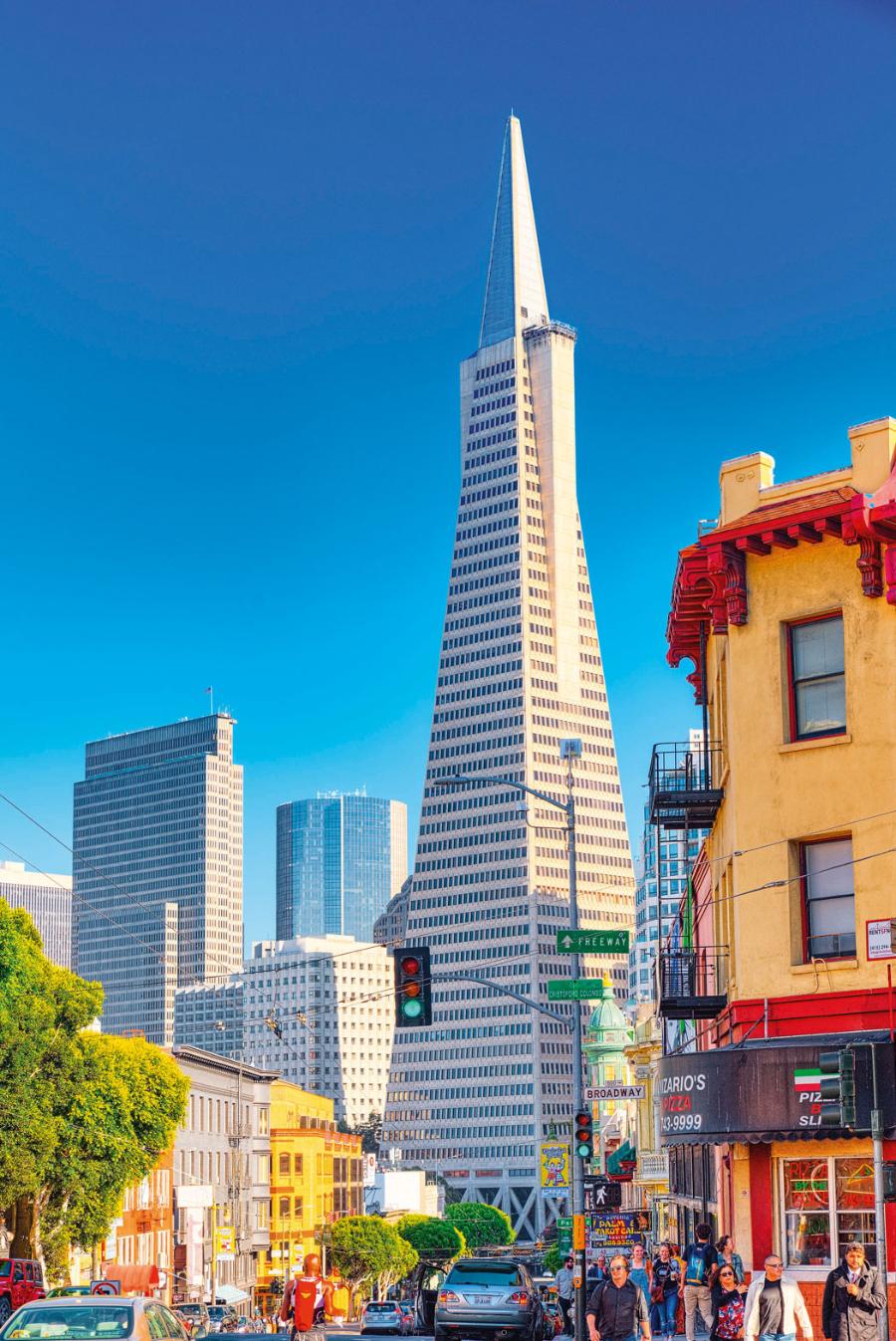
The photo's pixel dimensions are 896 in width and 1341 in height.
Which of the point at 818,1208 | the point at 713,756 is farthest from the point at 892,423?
the point at 818,1208

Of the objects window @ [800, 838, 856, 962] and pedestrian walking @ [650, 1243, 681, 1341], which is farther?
pedestrian walking @ [650, 1243, 681, 1341]

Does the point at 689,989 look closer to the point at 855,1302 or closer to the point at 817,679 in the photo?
the point at 817,679

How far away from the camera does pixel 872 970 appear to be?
1085 inches

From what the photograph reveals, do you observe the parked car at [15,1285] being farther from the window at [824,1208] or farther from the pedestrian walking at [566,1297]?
the window at [824,1208]

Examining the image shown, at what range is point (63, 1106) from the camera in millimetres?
57656

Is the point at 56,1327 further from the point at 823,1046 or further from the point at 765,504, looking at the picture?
the point at 765,504

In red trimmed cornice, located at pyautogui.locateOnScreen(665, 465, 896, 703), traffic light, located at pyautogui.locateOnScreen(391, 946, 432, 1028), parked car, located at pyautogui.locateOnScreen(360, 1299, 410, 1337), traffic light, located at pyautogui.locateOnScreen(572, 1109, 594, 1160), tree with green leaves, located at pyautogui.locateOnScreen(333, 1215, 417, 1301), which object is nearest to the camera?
red trimmed cornice, located at pyautogui.locateOnScreen(665, 465, 896, 703)

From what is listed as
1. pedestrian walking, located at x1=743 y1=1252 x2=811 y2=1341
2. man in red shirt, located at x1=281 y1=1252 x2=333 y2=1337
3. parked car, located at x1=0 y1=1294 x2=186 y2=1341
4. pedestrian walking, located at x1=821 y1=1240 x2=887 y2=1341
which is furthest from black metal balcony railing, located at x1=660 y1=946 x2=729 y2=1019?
parked car, located at x1=0 y1=1294 x2=186 y2=1341

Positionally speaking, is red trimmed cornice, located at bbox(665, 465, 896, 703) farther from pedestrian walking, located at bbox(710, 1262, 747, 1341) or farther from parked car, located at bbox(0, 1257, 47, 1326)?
parked car, located at bbox(0, 1257, 47, 1326)

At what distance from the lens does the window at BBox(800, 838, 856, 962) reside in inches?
1122

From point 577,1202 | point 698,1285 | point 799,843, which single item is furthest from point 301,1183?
point 799,843

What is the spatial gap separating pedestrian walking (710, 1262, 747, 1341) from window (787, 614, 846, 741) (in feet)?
30.2

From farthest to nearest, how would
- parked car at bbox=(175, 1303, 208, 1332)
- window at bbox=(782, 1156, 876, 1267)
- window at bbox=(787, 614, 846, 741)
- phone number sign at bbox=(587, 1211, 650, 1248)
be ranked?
parked car at bbox=(175, 1303, 208, 1332), phone number sign at bbox=(587, 1211, 650, 1248), window at bbox=(787, 614, 846, 741), window at bbox=(782, 1156, 876, 1267)

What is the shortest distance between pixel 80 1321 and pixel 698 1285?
12.1 meters
